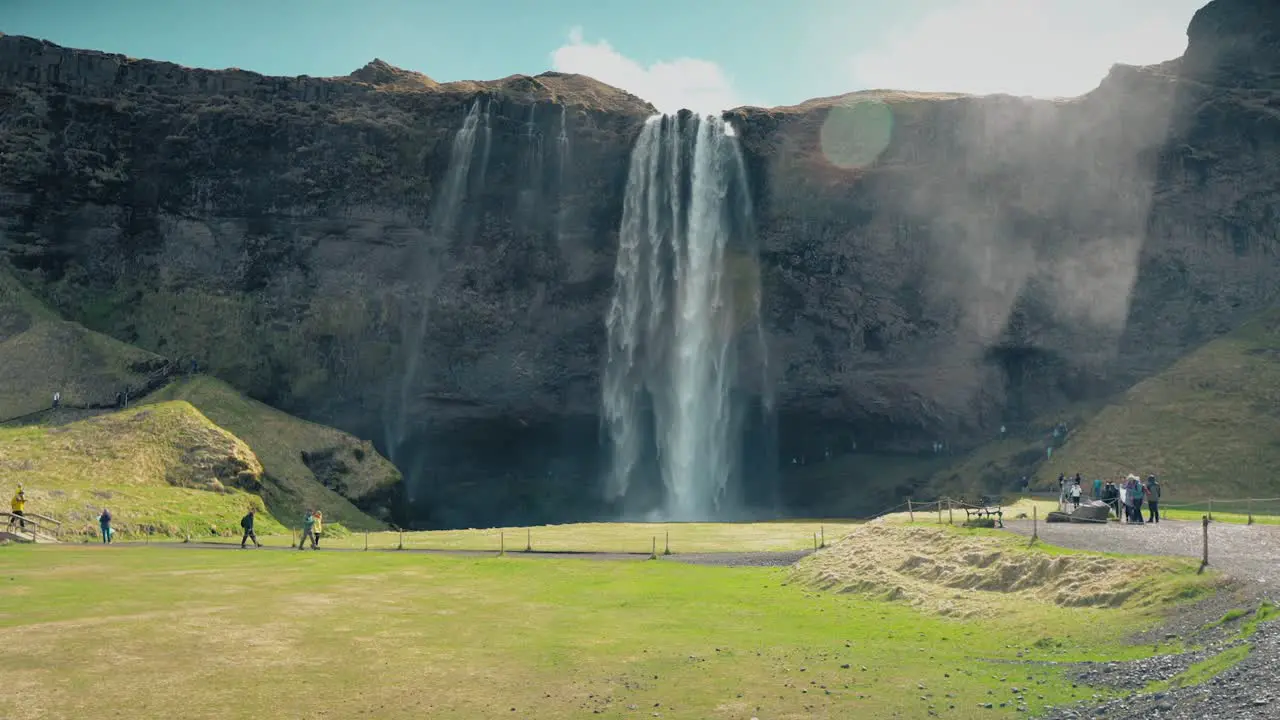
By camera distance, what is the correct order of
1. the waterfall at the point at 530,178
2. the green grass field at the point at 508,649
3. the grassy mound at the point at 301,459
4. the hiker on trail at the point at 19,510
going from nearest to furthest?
the green grass field at the point at 508,649 → the hiker on trail at the point at 19,510 → the grassy mound at the point at 301,459 → the waterfall at the point at 530,178

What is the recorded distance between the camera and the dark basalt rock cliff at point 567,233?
75375 millimetres

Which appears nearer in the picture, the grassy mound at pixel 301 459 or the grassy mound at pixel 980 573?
the grassy mound at pixel 980 573

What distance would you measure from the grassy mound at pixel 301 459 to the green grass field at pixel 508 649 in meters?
29.7

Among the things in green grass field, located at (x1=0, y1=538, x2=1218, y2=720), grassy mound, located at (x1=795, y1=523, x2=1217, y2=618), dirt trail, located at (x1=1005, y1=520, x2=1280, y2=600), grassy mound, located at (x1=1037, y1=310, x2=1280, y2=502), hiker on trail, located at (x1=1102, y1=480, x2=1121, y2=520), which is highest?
grassy mound, located at (x1=1037, y1=310, x2=1280, y2=502)

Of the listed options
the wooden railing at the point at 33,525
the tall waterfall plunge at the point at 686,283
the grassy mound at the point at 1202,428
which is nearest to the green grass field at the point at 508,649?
the wooden railing at the point at 33,525

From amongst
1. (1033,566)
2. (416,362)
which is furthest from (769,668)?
(416,362)

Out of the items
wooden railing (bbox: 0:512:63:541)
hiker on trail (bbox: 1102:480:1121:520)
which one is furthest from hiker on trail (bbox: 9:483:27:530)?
hiker on trail (bbox: 1102:480:1121:520)

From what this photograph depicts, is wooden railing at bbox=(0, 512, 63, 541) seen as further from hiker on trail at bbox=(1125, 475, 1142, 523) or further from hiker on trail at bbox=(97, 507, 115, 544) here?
hiker on trail at bbox=(1125, 475, 1142, 523)

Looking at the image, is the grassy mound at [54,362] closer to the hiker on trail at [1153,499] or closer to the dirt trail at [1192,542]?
the dirt trail at [1192,542]

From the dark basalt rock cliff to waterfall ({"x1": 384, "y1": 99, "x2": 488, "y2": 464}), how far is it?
409 millimetres

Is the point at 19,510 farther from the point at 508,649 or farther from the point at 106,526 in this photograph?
the point at 508,649

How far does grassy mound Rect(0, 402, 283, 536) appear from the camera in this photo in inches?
1784

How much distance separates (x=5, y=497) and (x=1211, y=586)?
164 feet

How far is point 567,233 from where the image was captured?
255 ft
